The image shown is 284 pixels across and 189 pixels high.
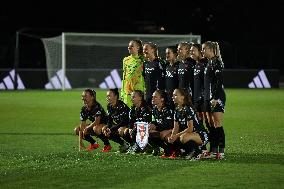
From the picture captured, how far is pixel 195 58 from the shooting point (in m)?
11.7

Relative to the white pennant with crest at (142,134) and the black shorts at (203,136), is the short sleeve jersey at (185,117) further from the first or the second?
the white pennant with crest at (142,134)

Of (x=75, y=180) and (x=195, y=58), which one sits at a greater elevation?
(x=195, y=58)

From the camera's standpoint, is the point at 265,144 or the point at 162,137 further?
the point at 265,144

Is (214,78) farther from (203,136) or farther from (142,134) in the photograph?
(142,134)

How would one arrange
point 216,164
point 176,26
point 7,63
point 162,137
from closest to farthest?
point 216,164 < point 162,137 < point 7,63 < point 176,26

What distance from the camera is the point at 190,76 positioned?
11.9 m

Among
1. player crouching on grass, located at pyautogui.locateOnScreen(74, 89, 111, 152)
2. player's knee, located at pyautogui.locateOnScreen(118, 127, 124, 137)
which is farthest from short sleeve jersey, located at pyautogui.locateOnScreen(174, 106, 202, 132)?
player crouching on grass, located at pyautogui.locateOnScreen(74, 89, 111, 152)

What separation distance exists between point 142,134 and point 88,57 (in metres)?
24.9

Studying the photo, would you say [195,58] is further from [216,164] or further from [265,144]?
[265,144]

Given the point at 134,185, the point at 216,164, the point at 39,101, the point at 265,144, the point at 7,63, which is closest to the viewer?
the point at 134,185

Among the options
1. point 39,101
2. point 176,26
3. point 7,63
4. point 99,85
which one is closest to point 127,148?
point 39,101

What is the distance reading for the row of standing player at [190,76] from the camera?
1132 cm

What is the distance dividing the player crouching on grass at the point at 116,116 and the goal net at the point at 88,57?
22.2 m

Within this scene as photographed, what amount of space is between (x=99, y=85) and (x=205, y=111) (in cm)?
2617
